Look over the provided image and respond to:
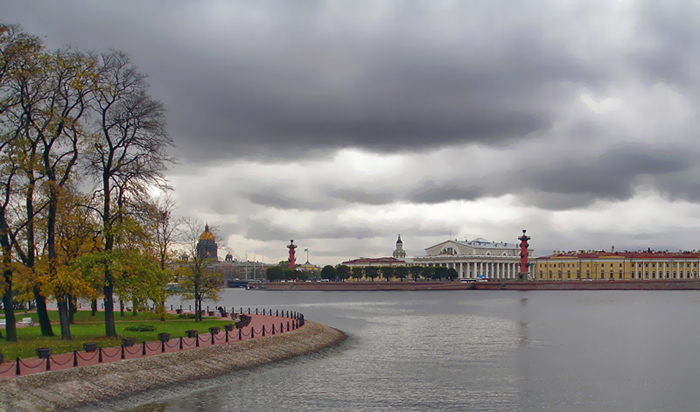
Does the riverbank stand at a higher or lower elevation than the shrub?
lower

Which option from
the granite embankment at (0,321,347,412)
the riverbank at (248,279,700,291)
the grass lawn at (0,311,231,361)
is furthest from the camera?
the riverbank at (248,279,700,291)

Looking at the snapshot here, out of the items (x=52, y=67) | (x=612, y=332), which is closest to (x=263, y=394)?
(x=52, y=67)

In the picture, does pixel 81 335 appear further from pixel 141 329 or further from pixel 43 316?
pixel 141 329

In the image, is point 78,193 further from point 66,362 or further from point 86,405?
point 86,405

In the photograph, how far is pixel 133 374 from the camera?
2806cm

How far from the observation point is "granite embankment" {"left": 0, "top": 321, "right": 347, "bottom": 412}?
23.1 meters

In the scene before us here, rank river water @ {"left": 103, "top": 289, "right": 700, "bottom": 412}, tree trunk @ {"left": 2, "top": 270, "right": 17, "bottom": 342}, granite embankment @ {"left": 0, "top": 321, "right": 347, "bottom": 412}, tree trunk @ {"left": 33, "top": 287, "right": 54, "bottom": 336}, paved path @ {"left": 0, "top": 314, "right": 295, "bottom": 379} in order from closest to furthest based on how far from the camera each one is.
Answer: granite embankment @ {"left": 0, "top": 321, "right": 347, "bottom": 412}
paved path @ {"left": 0, "top": 314, "right": 295, "bottom": 379}
river water @ {"left": 103, "top": 289, "right": 700, "bottom": 412}
tree trunk @ {"left": 2, "top": 270, "right": 17, "bottom": 342}
tree trunk @ {"left": 33, "top": 287, "right": 54, "bottom": 336}

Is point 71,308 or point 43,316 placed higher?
point 43,316

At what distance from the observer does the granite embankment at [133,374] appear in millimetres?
23078

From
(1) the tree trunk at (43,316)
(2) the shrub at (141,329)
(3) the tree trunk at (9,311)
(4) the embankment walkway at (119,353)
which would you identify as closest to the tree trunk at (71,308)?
(2) the shrub at (141,329)

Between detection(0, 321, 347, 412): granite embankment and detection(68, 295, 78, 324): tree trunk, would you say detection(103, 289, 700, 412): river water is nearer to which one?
detection(0, 321, 347, 412): granite embankment

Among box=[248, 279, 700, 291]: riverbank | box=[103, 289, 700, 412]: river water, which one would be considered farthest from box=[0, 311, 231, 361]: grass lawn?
box=[248, 279, 700, 291]: riverbank

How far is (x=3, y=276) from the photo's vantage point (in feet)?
105

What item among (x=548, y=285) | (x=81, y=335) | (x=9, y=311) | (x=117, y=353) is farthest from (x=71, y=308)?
(x=548, y=285)
